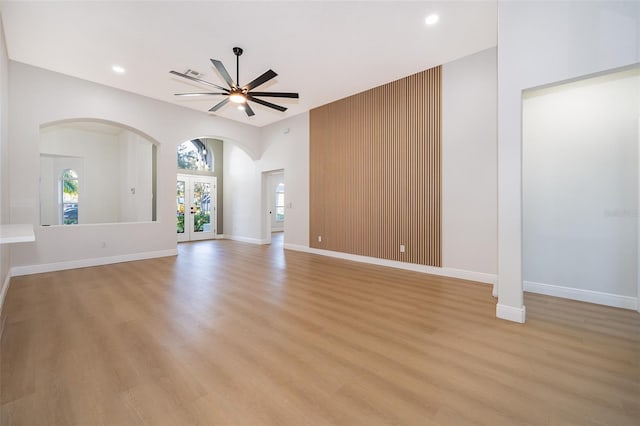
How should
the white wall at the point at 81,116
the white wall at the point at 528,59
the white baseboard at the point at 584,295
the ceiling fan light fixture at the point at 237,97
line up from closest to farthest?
the white wall at the point at 528,59
the white baseboard at the point at 584,295
the ceiling fan light fixture at the point at 237,97
the white wall at the point at 81,116

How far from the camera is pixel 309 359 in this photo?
6.75ft

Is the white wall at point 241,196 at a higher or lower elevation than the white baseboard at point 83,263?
higher

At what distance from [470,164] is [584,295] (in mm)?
2284

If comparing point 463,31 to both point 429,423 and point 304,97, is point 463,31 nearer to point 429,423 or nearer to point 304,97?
point 304,97

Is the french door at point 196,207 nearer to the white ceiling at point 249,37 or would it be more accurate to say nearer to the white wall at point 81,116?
the white wall at point 81,116

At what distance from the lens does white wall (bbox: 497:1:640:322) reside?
232 cm

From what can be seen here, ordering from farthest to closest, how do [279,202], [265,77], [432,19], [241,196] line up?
[279,202], [241,196], [265,77], [432,19]

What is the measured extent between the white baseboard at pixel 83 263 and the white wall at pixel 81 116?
0.8 inches

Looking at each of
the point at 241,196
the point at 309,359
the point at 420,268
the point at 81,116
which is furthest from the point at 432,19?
the point at 241,196

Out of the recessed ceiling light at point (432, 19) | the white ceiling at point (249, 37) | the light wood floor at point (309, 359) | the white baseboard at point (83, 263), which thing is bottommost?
the light wood floor at point (309, 359)

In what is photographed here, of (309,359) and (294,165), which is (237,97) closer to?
(294,165)

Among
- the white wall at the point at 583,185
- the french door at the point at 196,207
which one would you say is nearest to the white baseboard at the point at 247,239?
the french door at the point at 196,207

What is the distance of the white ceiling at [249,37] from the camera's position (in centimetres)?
329

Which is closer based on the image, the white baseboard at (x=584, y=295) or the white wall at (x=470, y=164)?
the white baseboard at (x=584, y=295)
